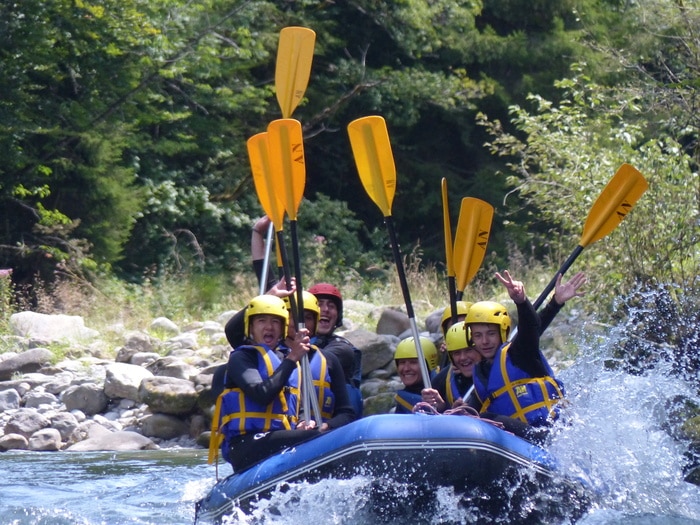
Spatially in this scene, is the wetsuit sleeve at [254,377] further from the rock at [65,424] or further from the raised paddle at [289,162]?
the rock at [65,424]

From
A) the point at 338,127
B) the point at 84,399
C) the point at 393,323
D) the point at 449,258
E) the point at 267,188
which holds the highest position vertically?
the point at 338,127

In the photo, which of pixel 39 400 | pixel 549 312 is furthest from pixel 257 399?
pixel 39 400

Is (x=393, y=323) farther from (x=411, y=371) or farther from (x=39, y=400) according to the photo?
(x=411, y=371)

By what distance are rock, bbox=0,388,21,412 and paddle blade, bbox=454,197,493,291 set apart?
14.3 ft

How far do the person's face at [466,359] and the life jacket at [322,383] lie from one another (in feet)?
2.13

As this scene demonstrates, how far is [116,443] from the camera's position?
907cm

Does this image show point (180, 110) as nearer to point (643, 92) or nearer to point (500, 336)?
point (643, 92)

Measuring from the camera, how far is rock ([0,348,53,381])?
34.1 ft

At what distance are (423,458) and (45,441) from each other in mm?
4896

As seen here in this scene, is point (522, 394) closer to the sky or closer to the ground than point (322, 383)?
closer to the ground

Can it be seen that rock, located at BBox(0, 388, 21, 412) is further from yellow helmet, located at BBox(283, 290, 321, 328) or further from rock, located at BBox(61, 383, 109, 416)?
yellow helmet, located at BBox(283, 290, 321, 328)

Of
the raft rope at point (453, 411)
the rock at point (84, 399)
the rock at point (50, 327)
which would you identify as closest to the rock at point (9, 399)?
the rock at point (84, 399)

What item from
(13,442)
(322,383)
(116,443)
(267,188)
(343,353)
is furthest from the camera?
(116,443)

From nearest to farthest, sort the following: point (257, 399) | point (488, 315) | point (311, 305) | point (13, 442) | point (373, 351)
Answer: point (257, 399) < point (488, 315) < point (311, 305) < point (13, 442) < point (373, 351)
